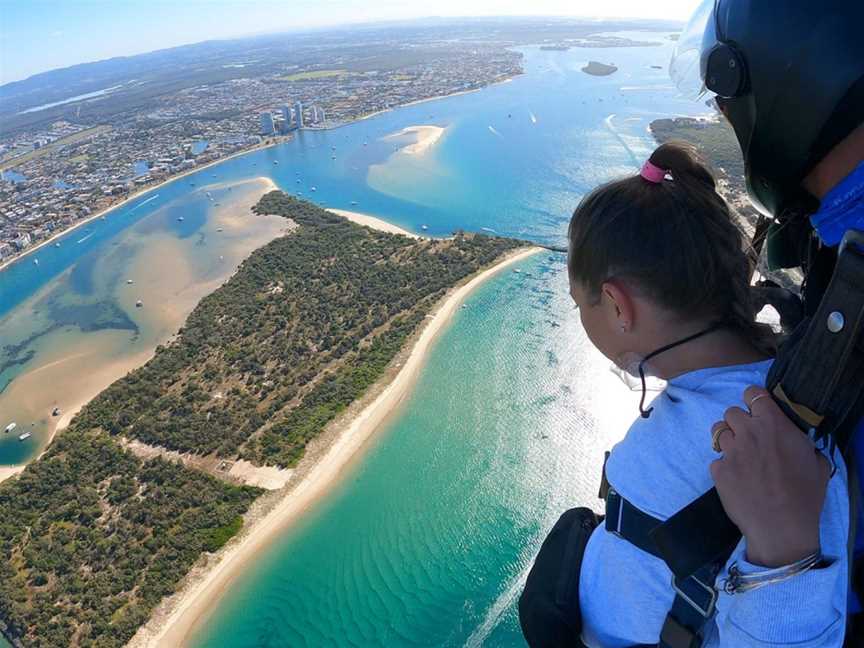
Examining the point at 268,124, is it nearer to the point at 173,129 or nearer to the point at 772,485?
the point at 173,129

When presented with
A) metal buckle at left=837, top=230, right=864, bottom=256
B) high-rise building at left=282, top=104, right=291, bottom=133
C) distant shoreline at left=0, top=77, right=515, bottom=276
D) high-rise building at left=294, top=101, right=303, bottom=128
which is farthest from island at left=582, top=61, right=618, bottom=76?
metal buckle at left=837, top=230, right=864, bottom=256

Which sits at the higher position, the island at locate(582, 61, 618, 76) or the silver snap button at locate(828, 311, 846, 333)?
the silver snap button at locate(828, 311, 846, 333)

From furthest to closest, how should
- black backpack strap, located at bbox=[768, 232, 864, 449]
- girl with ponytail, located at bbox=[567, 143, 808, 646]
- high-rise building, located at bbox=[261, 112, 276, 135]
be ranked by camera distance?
high-rise building, located at bbox=[261, 112, 276, 135], girl with ponytail, located at bbox=[567, 143, 808, 646], black backpack strap, located at bbox=[768, 232, 864, 449]

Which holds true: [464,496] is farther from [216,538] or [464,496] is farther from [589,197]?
[589,197]

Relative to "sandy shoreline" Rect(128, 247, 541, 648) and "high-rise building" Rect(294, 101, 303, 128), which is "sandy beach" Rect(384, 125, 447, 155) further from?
"sandy shoreline" Rect(128, 247, 541, 648)

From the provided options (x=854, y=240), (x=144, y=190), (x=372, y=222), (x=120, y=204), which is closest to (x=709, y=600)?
(x=854, y=240)
